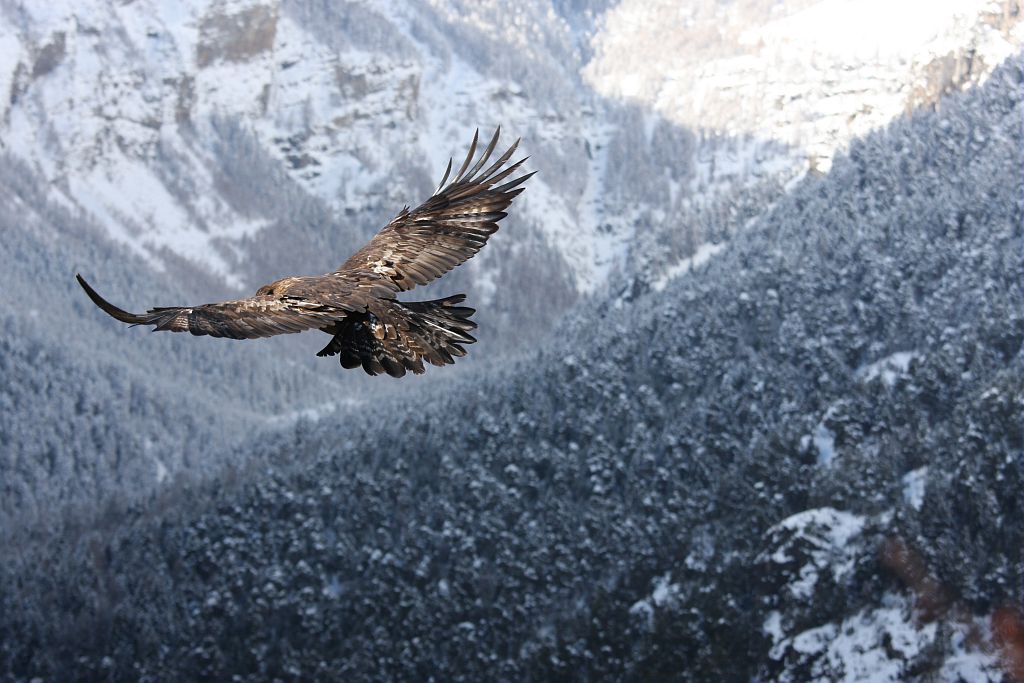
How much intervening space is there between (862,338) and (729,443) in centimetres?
1494

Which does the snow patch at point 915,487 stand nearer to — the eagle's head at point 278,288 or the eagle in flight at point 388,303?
the eagle in flight at point 388,303

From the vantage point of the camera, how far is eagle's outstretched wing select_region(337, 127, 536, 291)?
1002 inches

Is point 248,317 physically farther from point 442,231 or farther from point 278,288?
point 442,231

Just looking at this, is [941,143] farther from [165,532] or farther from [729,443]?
[165,532]

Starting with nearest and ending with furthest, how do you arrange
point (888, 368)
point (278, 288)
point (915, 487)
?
point (278, 288), point (915, 487), point (888, 368)

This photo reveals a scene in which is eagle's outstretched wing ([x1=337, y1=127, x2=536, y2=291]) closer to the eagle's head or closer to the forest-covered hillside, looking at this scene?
the eagle's head

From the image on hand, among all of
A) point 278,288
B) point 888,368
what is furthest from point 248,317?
point 888,368

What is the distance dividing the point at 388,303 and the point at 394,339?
0.52 meters

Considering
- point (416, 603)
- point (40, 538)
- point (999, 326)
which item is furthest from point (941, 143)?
point (40, 538)

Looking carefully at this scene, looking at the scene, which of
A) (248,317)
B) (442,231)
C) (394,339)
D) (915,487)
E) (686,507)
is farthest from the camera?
(686,507)

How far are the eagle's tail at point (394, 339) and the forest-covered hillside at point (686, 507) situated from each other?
259 feet

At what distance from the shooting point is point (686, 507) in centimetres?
12694

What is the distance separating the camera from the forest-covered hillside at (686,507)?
→ 4380 inches

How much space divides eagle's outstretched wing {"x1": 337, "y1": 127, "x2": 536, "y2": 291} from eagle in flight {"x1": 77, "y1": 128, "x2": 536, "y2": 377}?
0.05 ft
